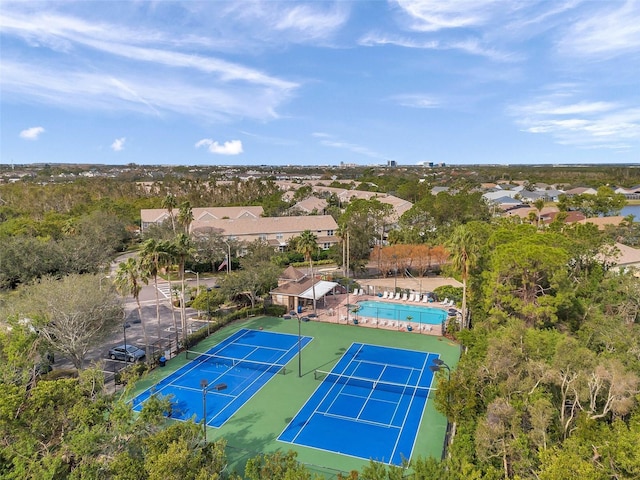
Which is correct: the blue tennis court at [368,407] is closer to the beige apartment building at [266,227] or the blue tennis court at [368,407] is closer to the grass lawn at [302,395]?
the grass lawn at [302,395]

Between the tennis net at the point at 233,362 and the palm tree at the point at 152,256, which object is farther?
the tennis net at the point at 233,362

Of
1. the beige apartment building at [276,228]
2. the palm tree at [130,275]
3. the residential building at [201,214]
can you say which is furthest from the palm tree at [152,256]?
the residential building at [201,214]

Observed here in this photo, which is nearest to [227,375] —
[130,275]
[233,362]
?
[233,362]

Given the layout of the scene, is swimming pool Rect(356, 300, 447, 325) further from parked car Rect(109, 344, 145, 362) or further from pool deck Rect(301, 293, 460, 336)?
parked car Rect(109, 344, 145, 362)

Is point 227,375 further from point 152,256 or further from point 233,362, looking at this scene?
point 152,256

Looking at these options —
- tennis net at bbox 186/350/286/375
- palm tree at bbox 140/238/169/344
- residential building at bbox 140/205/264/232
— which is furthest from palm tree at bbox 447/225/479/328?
residential building at bbox 140/205/264/232

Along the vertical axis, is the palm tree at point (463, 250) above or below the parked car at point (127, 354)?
above

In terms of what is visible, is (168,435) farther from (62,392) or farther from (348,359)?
(348,359)
